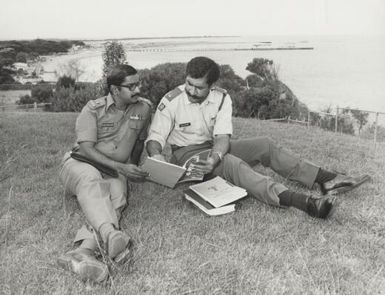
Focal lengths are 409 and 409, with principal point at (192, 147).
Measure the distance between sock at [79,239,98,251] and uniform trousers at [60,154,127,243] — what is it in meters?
0.03

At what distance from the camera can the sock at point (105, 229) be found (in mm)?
2352

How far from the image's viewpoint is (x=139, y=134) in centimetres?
354

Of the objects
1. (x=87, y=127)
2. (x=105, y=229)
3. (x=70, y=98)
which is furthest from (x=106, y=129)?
(x=70, y=98)

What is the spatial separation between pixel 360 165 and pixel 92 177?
3152 millimetres

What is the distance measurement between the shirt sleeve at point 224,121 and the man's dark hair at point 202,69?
37 cm

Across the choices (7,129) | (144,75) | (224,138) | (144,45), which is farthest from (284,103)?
(224,138)

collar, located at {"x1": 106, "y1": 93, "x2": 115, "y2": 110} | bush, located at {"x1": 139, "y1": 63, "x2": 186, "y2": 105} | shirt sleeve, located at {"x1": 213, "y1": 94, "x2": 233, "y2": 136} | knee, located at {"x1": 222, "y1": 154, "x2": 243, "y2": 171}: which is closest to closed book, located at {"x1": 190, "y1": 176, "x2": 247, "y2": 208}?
knee, located at {"x1": 222, "y1": 154, "x2": 243, "y2": 171}

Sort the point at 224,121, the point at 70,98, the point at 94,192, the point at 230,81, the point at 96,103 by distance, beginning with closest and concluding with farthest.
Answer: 1. the point at 94,192
2. the point at 96,103
3. the point at 224,121
4. the point at 70,98
5. the point at 230,81

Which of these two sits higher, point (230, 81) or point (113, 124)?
point (113, 124)

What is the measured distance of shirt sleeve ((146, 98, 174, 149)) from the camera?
11.2ft

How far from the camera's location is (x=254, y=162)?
3602 mm

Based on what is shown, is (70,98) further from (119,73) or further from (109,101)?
(119,73)

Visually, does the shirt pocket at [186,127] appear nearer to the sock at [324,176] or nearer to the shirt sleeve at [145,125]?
the shirt sleeve at [145,125]

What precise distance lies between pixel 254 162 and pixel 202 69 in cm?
95
